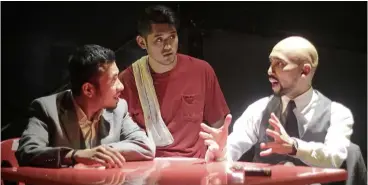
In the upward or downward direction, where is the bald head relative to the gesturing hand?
upward

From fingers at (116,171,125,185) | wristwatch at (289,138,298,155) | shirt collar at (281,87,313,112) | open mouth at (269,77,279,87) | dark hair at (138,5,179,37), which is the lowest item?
wristwatch at (289,138,298,155)

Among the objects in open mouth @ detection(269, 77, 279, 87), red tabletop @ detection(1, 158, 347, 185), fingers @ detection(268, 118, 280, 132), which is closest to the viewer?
red tabletop @ detection(1, 158, 347, 185)

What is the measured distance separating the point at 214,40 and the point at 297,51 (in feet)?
1.40

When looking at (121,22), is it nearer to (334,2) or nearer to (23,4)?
(23,4)

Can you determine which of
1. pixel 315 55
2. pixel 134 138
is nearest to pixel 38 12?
pixel 134 138

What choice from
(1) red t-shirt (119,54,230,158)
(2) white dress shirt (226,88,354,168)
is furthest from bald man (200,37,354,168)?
(1) red t-shirt (119,54,230,158)

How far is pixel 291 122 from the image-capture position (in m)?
2.41

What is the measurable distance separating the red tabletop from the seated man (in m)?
0.22

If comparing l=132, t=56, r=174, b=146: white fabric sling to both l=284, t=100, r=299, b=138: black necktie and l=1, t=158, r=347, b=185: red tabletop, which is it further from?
l=284, t=100, r=299, b=138: black necktie

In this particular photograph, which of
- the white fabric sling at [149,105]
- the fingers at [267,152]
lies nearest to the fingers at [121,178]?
the white fabric sling at [149,105]

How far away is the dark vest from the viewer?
7.66 ft

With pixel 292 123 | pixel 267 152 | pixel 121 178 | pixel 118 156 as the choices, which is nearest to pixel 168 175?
pixel 121 178

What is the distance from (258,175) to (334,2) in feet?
4.34

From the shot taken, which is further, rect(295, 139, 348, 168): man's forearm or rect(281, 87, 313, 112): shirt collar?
rect(281, 87, 313, 112): shirt collar
